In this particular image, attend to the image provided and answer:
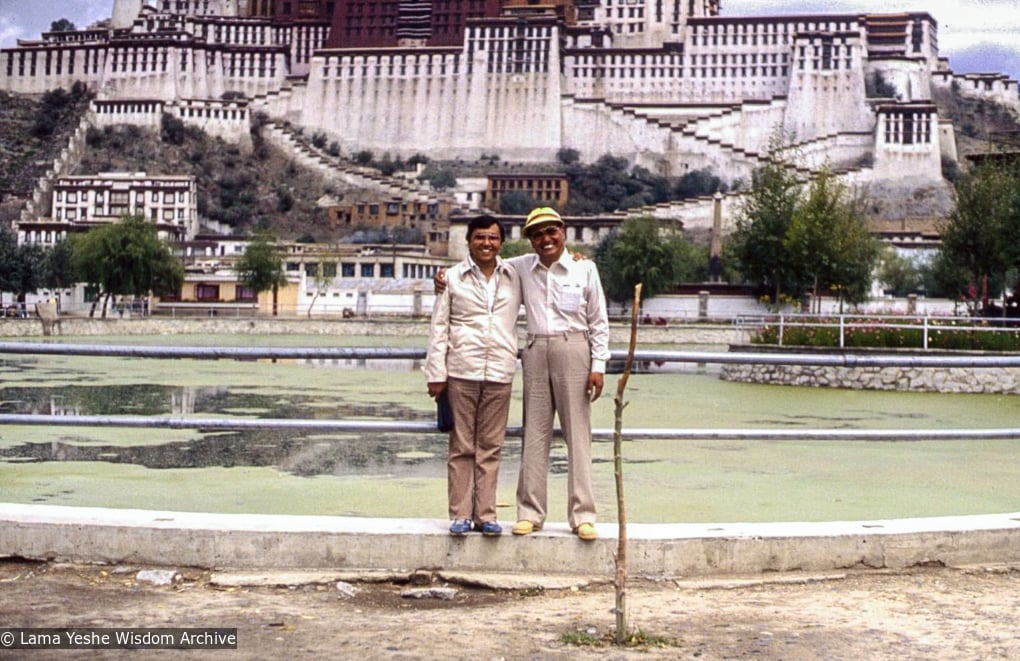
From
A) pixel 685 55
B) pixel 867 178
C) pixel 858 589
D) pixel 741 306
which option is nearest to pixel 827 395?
pixel 858 589

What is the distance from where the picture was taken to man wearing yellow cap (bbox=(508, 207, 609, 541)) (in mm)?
4859

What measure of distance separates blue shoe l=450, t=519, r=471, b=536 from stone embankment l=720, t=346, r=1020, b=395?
11.8 meters

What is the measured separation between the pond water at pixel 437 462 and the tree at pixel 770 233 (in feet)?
59.4

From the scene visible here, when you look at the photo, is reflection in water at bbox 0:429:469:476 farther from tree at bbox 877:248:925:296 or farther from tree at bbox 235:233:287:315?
tree at bbox 877:248:925:296

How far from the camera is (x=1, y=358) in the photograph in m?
23.3

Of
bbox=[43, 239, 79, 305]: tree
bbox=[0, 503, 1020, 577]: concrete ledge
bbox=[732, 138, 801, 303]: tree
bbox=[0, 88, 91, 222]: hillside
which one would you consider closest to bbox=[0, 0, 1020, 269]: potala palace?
bbox=[0, 88, 91, 222]: hillside

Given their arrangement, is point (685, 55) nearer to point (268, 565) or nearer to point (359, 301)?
point (359, 301)

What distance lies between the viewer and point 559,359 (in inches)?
191

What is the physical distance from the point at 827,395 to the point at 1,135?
7305 cm

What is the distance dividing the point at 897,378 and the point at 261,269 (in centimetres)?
3417

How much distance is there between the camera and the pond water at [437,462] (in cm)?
687

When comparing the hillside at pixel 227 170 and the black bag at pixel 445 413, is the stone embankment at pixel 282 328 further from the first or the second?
the hillside at pixel 227 170

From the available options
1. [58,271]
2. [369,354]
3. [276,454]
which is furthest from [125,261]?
[369,354]

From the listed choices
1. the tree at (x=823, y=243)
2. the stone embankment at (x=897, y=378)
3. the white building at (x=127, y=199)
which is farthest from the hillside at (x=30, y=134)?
the stone embankment at (x=897, y=378)
